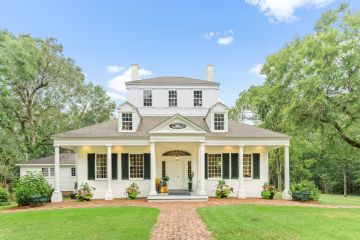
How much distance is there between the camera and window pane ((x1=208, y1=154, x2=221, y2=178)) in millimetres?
17953

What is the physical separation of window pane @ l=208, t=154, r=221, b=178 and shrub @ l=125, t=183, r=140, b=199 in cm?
470

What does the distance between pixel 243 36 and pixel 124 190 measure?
45.7 feet

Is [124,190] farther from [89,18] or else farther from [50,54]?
[50,54]

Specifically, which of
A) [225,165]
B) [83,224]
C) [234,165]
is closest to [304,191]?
[234,165]

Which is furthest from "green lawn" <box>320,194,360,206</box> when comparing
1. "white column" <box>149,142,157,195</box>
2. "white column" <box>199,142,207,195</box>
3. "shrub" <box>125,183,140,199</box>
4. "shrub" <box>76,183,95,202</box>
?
"shrub" <box>76,183,95,202</box>

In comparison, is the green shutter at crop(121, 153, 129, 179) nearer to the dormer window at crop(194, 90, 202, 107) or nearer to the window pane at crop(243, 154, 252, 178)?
the dormer window at crop(194, 90, 202, 107)

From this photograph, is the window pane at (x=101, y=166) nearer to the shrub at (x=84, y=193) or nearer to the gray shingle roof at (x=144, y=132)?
the shrub at (x=84, y=193)

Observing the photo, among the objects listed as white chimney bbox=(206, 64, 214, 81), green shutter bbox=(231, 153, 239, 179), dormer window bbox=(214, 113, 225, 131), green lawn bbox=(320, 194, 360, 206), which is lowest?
green lawn bbox=(320, 194, 360, 206)

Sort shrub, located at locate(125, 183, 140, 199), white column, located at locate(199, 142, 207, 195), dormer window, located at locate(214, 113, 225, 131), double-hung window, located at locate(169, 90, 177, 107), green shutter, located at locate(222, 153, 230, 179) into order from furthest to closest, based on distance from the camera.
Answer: double-hung window, located at locate(169, 90, 177, 107), dormer window, located at locate(214, 113, 225, 131), green shutter, located at locate(222, 153, 230, 179), shrub, located at locate(125, 183, 140, 199), white column, located at locate(199, 142, 207, 195)

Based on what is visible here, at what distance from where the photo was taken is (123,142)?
16703 mm

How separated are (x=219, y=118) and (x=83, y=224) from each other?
11.2 metres

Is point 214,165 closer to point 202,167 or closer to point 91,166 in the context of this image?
point 202,167

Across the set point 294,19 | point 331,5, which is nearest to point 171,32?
point 294,19

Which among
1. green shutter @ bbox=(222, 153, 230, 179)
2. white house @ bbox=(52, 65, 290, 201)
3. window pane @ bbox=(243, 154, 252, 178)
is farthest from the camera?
window pane @ bbox=(243, 154, 252, 178)
